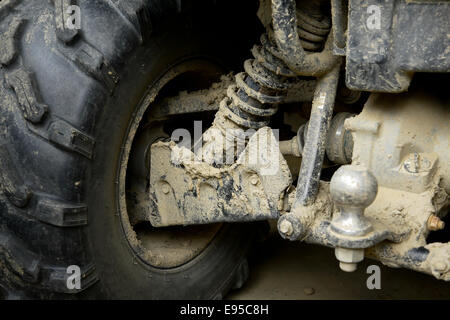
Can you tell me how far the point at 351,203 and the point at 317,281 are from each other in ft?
3.66

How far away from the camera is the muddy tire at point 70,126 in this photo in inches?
55.7

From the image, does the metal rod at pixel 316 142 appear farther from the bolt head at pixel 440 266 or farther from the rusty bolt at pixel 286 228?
the bolt head at pixel 440 266

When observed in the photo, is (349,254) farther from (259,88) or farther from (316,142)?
(259,88)

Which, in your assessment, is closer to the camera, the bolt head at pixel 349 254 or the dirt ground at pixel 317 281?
the bolt head at pixel 349 254

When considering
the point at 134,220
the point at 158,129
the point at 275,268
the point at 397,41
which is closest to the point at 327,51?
the point at 397,41

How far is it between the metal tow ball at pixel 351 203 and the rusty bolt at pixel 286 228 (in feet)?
0.38

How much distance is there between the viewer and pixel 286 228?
4.43 feet

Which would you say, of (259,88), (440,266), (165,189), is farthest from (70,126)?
(440,266)

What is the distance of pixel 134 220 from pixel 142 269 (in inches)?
6.8

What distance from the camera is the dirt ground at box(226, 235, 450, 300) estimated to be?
2.14 metres

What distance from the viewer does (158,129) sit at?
180 cm

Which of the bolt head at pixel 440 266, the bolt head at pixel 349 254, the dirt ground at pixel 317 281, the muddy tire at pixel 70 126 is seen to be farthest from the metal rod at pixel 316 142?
the dirt ground at pixel 317 281

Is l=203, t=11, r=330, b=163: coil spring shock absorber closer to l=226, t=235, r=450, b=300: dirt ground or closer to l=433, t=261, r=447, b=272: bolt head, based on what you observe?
l=433, t=261, r=447, b=272: bolt head

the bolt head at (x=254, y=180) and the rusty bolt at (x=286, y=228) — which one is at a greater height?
the bolt head at (x=254, y=180)
